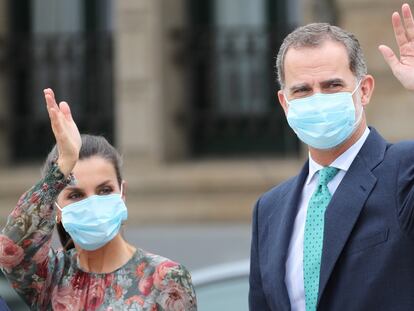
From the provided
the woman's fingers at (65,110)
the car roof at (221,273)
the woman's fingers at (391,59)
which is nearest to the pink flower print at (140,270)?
the woman's fingers at (65,110)

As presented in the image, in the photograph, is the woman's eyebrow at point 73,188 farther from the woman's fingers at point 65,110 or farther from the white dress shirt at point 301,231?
the white dress shirt at point 301,231

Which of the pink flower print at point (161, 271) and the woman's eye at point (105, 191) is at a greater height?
the woman's eye at point (105, 191)

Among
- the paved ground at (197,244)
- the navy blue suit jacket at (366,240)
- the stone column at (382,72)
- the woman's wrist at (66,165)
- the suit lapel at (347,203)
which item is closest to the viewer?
the navy blue suit jacket at (366,240)

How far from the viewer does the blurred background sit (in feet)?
40.3

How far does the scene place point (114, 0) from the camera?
12680 mm

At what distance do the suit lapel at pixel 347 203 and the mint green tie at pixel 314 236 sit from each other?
43 millimetres

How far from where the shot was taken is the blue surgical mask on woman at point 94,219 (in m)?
4.55

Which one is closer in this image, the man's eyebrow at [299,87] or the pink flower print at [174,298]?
the man's eyebrow at [299,87]

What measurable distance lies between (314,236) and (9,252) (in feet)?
3.56

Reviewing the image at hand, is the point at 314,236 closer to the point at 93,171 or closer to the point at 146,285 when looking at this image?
the point at 146,285

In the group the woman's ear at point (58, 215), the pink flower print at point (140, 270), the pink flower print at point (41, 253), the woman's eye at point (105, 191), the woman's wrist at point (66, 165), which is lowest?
the pink flower print at point (140, 270)

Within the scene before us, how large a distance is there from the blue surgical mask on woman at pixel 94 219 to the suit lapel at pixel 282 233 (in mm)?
580

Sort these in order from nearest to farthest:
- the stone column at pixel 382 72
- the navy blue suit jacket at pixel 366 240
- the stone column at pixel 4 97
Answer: the navy blue suit jacket at pixel 366 240
the stone column at pixel 382 72
the stone column at pixel 4 97

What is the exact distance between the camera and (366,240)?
4.11m
